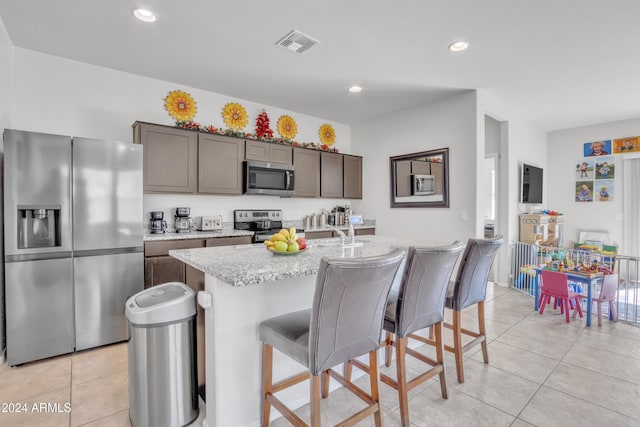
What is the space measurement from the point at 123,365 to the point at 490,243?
2902 mm

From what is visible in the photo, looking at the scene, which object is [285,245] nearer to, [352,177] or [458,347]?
[458,347]

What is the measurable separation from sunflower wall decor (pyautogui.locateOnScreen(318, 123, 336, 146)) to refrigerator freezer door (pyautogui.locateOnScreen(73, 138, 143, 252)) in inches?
122

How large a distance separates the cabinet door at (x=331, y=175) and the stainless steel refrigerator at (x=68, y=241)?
2.72 metres

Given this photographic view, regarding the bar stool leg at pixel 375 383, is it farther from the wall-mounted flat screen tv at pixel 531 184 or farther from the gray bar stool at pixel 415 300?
the wall-mounted flat screen tv at pixel 531 184

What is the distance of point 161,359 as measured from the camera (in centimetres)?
163

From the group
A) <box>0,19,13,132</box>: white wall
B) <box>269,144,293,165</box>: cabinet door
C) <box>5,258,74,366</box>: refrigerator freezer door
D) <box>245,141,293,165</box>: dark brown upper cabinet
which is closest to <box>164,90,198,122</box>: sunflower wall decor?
<box>245,141,293,165</box>: dark brown upper cabinet

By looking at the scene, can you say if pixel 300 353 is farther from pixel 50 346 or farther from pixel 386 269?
pixel 50 346

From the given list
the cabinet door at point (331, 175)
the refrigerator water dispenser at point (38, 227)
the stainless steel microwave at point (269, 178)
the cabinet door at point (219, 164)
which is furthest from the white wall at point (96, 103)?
the cabinet door at point (331, 175)

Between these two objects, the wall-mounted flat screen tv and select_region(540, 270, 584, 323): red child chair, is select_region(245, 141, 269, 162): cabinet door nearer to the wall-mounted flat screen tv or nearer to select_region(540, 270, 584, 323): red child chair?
select_region(540, 270, 584, 323): red child chair

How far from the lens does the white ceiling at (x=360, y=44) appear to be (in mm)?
2428

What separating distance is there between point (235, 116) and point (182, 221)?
1.63m

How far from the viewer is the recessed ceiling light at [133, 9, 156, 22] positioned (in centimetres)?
244

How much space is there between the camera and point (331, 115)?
5223 millimetres

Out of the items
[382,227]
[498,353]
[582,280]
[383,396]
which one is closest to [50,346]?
[383,396]
